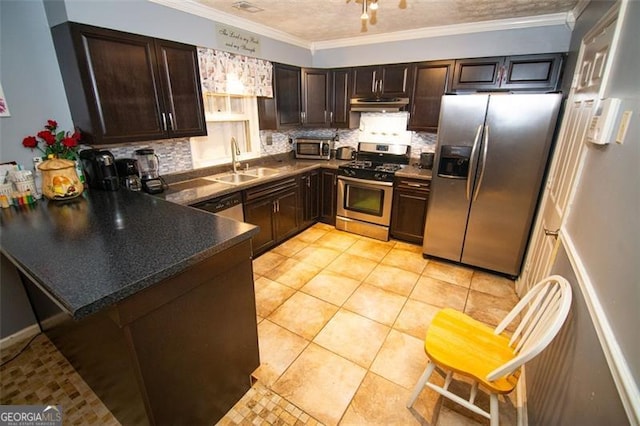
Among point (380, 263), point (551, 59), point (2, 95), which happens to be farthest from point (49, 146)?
point (551, 59)

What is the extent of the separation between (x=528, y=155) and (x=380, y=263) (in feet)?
5.65

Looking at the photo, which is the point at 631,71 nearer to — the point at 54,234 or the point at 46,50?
the point at 54,234

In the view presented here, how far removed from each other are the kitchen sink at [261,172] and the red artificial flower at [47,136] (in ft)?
5.61

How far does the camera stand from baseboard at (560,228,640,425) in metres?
0.64

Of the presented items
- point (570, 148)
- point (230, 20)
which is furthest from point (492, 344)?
point (230, 20)

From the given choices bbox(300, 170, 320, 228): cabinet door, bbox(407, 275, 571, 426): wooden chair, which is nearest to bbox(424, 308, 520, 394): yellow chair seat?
bbox(407, 275, 571, 426): wooden chair

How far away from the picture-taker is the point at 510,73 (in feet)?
9.64

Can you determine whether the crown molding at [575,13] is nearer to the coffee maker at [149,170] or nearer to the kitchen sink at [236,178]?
the kitchen sink at [236,178]

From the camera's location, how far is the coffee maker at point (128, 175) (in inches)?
91.3

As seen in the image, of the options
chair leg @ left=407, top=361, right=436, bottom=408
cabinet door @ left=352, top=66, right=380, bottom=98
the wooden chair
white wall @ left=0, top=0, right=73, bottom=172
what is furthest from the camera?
cabinet door @ left=352, top=66, right=380, bottom=98

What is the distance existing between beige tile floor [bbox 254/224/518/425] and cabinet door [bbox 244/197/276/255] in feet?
0.50

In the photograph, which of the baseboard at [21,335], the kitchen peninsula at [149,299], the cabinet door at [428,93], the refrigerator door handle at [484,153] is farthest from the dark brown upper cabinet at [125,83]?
the refrigerator door handle at [484,153]

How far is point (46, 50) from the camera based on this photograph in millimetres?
1970

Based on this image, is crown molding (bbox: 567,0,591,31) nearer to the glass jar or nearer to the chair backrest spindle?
the chair backrest spindle
